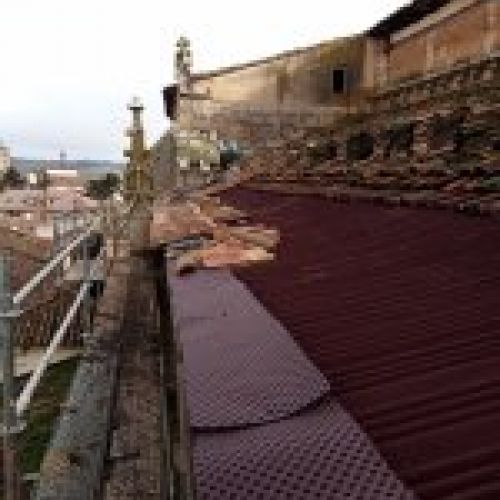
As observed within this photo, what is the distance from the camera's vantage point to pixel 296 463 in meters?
2.10

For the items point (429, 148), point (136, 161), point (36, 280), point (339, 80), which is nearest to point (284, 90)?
point (339, 80)

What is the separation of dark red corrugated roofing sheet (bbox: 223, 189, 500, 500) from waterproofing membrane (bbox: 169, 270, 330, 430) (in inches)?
3.7

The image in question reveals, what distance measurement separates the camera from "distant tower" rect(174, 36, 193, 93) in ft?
89.1

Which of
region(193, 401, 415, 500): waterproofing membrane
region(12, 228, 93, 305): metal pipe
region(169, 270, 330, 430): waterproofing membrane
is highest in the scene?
region(12, 228, 93, 305): metal pipe

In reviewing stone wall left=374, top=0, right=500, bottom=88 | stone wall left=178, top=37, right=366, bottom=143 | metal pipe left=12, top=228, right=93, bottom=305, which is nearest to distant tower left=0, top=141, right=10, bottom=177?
stone wall left=178, top=37, right=366, bottom=143

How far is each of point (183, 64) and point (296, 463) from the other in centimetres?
2592

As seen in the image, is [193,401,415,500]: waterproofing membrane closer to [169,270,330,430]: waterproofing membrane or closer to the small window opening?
[169,270,330,430]: waterproofing membrane

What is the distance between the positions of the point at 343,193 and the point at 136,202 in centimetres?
1227

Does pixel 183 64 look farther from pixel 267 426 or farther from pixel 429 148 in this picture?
pixel 267 426

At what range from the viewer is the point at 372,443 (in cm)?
219

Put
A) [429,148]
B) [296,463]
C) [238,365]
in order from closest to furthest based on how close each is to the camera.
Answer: [296,463] < [238,365] < [429,148]

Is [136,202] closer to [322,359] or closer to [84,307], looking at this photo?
[84,307]

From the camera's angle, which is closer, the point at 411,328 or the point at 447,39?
the point at 411,328

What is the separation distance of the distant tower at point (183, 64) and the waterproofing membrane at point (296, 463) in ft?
82.7
